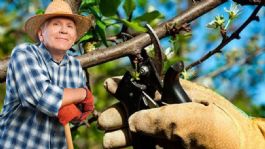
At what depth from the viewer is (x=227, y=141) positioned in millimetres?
1004

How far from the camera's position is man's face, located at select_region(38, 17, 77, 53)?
0.92 metres

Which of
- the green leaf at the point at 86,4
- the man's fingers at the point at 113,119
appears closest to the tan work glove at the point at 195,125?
the man's fingers at the point at 113,119

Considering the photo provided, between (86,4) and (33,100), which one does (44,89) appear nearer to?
(33,100)

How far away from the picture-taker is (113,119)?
1.13 meters

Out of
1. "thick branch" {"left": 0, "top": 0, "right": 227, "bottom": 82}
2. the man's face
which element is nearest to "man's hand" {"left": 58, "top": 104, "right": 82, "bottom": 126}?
the man's face

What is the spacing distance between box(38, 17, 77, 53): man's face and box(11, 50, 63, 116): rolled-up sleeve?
57 mm

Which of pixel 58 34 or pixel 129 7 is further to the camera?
pixel 129 7

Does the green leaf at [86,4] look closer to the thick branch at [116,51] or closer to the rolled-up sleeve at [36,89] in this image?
the thick branch at [116,51]

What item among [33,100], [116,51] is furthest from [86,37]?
[33,100]

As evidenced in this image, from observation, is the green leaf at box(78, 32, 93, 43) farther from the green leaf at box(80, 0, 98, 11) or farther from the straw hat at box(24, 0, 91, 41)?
the straw hat at box(24, 0, 91, 41)

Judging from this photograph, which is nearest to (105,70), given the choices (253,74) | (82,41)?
(253,74)

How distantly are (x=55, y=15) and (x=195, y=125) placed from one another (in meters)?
0.32

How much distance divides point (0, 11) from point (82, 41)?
8.03 ft

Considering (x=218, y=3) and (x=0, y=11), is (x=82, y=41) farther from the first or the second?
(x=0, y=11)
